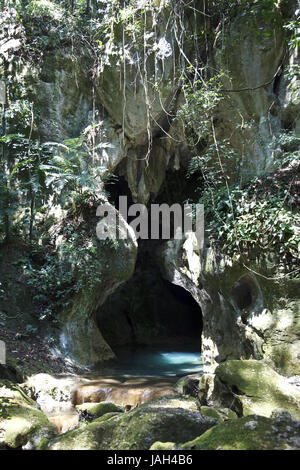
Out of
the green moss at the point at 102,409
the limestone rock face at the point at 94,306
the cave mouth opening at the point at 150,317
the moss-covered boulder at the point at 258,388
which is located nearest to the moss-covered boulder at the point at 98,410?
the green moss at the point at 102,409

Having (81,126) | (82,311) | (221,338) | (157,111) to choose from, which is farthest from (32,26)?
(221,338)

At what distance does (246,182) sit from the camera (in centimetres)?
788

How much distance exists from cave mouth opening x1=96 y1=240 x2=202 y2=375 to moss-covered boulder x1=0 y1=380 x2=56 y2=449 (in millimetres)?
6700

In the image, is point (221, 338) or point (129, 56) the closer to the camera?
point (221, 338)

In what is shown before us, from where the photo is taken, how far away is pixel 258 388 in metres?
4.33

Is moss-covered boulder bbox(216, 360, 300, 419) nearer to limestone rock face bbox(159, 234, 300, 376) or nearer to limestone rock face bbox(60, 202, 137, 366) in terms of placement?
limestone rock face bbox(159, 234, 300, 376)

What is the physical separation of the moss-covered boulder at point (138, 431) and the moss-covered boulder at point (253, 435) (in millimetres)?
325

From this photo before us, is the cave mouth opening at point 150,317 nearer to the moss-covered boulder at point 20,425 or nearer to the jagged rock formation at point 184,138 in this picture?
the jagged rock formation at point 184,138

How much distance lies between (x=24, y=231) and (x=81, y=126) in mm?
3621

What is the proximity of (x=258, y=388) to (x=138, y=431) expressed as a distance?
8.04ft

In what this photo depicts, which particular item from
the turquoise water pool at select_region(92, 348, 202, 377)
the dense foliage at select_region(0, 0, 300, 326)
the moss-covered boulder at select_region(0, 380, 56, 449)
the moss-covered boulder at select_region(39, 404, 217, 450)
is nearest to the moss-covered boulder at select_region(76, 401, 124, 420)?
the moss-covered boulder at select_region(0, 380, 56, 449)

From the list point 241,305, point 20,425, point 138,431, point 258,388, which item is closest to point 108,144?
point 241,305

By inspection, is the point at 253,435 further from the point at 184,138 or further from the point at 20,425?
the point at 184,138

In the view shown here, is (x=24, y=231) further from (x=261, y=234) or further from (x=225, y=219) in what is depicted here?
(x=261, y=234)
